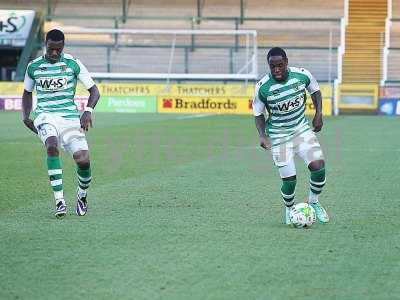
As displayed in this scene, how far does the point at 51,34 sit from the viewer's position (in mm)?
10141

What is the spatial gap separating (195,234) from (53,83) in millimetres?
2396

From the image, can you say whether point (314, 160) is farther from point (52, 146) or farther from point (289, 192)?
point (52, 146)

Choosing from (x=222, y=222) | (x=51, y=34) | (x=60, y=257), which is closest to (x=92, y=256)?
(x=60, y=257)

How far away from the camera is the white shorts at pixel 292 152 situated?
10008 millimetres

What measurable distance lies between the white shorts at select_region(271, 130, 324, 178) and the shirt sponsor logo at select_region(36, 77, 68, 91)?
223cm

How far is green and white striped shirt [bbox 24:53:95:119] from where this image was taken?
10516 mm

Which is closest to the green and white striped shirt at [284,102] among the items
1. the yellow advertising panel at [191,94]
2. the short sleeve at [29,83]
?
the short sleeve at [29,83]

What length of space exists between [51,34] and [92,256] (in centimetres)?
301

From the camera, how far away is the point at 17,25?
148ft

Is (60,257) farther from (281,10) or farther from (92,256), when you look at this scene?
(281,10)

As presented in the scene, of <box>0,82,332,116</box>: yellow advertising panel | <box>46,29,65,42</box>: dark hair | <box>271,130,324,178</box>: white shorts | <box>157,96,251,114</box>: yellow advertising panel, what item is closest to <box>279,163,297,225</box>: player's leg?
<box>271,130,324,178</box>: white shorts

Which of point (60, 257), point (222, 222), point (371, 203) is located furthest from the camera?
point (371, 203)

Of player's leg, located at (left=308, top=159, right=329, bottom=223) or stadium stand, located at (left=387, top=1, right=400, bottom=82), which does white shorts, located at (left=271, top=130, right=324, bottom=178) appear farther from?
stadium stand, located at (left=387, top=1, right=400, bottom=82)

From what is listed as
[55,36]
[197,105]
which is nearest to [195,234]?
[55,36]
